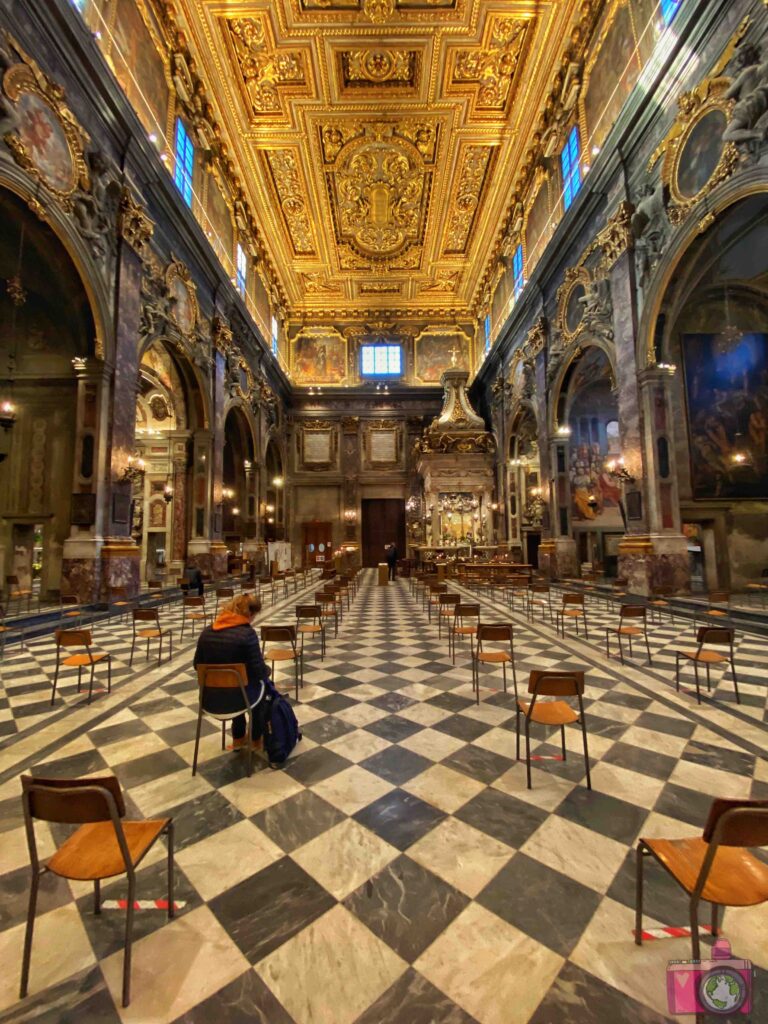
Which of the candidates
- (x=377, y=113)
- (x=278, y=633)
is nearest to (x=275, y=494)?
(x=377, y=113)

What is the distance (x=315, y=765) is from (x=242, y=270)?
2024cm

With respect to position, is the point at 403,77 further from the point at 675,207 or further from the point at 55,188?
the point at 55,188

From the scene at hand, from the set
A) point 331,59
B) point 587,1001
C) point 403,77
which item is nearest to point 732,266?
point 403,77

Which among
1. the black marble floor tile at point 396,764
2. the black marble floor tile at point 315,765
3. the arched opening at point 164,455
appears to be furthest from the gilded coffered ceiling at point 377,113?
the black marble floor tile at point 396,764

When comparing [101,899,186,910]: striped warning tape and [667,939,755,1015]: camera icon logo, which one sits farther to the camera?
[101,899,186,910]: striped warning tape

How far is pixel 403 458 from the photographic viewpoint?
25.3 m

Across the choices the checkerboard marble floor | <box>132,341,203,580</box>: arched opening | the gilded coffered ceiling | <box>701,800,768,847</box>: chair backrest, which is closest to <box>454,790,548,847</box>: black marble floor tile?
the checkerboard marble floor

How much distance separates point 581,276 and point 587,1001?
14.7 metres

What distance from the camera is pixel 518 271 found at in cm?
1856

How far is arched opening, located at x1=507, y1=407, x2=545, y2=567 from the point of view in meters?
18.3

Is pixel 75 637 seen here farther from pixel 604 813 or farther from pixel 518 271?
pixel 518 271

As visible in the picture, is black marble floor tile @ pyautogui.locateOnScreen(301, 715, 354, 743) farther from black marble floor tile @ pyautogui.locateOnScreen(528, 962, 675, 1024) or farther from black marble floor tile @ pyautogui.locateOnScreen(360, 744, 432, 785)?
black marble floor tile @ pyautogui.locateOnScreen(528, 962, 675, 1024)

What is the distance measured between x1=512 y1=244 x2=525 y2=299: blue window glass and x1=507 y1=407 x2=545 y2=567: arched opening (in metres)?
→ 5.44

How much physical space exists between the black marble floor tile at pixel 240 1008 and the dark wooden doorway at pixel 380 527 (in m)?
24.0
